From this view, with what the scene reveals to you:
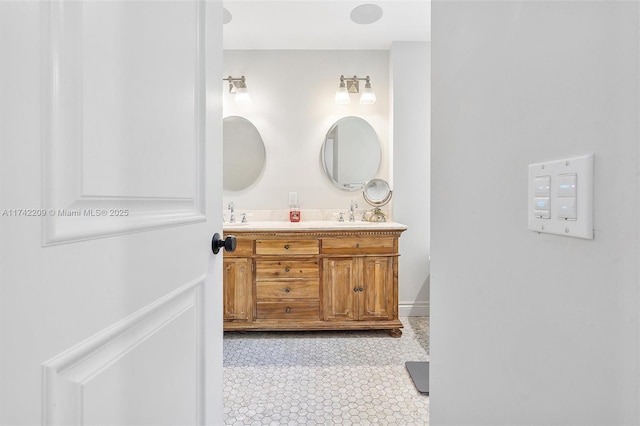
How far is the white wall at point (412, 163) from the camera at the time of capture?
9.60 ft

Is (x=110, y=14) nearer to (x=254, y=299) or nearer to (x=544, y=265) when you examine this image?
(x=544, y=265)

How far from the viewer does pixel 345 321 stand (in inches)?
97.1

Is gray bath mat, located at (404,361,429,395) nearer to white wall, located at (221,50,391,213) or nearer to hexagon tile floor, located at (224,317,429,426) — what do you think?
hexagon tile floor, located at (224,317,429,426)

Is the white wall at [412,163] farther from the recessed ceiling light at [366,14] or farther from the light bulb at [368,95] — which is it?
the recessed ceiling light at [366,14]

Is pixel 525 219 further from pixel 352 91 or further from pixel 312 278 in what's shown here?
pixel 352 91

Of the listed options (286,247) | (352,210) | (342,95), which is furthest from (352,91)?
(286,247)

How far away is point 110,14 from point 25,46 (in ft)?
0.65

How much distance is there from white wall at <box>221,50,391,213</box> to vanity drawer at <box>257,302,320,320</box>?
95 centimetres

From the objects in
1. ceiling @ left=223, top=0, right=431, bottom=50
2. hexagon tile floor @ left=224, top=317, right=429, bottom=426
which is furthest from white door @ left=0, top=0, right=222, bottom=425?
ceiling @ left=223, top=0, right=431, bottom=50

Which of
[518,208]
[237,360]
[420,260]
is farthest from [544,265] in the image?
[420,260]

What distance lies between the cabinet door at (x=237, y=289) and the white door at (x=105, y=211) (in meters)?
1.56

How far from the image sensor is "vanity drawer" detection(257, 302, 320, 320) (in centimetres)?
245

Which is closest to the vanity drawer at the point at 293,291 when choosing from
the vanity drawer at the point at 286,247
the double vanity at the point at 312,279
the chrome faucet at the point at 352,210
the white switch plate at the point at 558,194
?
the double vanity at the point at 312,279

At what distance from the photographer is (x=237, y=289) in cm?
244
